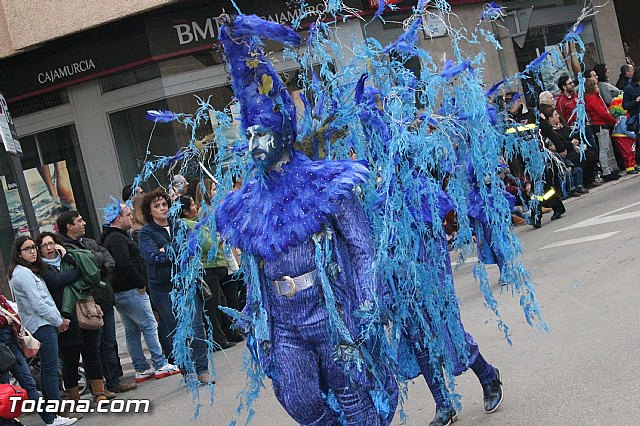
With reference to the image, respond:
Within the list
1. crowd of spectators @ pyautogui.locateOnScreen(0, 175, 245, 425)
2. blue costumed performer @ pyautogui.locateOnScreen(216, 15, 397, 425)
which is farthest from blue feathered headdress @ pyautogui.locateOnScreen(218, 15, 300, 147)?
crowd of spectators @ pyautogui.locateOnScreen(0, 175, 245, 425)

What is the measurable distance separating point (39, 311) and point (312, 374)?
436 cm

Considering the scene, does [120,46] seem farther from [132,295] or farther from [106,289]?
[106,289]

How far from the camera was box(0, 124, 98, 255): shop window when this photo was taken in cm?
1747

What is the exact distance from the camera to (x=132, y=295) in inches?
375

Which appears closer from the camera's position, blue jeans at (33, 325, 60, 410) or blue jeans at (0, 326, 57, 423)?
blue jeans at (0, 326, 57, 423)

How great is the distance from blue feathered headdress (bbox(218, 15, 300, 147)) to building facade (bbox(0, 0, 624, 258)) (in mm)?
12435

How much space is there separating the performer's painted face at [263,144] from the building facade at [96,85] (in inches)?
492

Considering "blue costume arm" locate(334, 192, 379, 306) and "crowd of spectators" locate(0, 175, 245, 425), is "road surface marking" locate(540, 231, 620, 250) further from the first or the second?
"blue costume arm" locate(334, 192, 379, 306)

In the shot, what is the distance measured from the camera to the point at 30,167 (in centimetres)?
1792

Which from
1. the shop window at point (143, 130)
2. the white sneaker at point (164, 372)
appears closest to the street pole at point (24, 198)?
the white sneaker at point (164, 372)

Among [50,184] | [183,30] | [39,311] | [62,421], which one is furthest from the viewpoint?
[50,184]

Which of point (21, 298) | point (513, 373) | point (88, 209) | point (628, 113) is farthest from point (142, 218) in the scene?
point (628, 113)

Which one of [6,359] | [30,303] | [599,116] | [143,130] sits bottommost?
[6,359]

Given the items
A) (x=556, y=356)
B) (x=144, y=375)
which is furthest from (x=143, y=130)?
(x=556, y=356)
